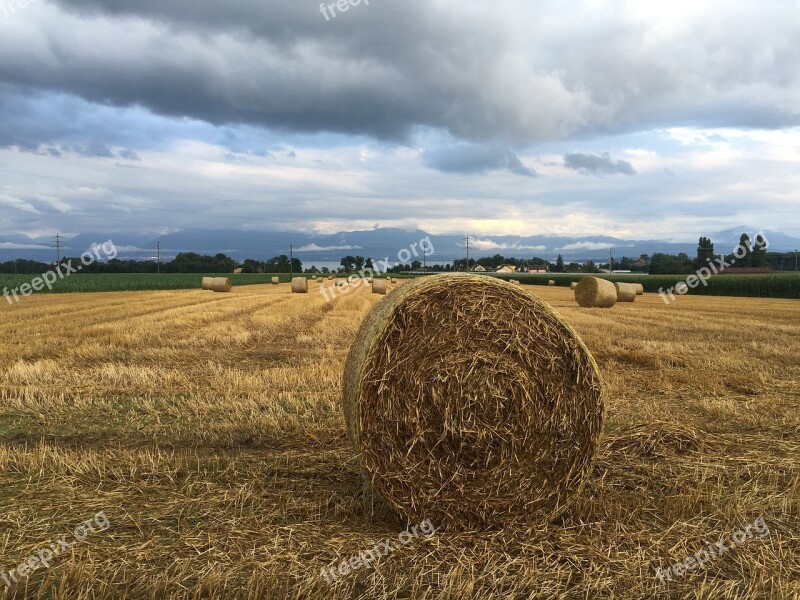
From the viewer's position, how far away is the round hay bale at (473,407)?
14.1 feet

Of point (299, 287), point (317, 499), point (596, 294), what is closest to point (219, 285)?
point (299, 287)

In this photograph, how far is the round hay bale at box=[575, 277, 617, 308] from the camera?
24609mm

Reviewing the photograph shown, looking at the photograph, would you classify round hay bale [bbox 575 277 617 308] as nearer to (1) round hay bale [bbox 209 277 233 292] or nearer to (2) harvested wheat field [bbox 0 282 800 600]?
(2) harvested wheat field [bbox 0 282 800 600]

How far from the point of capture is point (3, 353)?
11359 millimetres

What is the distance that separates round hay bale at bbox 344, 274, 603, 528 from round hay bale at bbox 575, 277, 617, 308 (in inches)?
834

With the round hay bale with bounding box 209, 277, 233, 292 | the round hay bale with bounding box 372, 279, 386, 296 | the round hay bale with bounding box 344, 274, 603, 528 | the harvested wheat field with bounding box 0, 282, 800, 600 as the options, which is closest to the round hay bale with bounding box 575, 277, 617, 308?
the round hay bale with bounding box 372, 279, 386, 296

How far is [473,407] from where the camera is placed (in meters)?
4.35

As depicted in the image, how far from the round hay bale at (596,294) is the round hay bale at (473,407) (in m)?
21.2

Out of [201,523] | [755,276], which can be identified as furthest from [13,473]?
[755,276]

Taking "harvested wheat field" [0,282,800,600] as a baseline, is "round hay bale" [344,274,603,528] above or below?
above

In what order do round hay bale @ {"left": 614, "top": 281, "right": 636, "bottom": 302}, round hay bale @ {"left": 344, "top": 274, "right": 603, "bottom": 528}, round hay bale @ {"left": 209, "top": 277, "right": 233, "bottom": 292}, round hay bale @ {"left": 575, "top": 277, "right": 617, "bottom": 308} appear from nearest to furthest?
round hay bale @ {"left": 344, "top": 274, "right": 603, "bottom": 528}
round hay bale @ {"left": 575, "top": 277, "right": 617, "bottom": 308}
round hay bale @ {"left": 614, "top": 281, "right": 636, "bottom": 302}
round hay bale @ {"left": 209, "top": 277, "right": 233, "bottom": 292}

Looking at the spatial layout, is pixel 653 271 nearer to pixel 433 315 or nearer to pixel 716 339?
pixel 716 339

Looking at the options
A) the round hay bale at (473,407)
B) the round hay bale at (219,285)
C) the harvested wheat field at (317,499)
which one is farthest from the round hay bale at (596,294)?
the round hay bale at (219,285)

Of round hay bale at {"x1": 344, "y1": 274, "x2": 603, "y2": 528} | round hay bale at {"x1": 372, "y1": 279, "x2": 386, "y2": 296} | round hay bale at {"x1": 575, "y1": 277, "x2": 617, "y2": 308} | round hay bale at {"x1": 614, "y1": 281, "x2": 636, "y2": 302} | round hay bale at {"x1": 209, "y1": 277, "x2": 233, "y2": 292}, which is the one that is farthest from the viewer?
round hay bale at {"x1": 209, "y1": 277, "x2": 233, "y2": 292}
